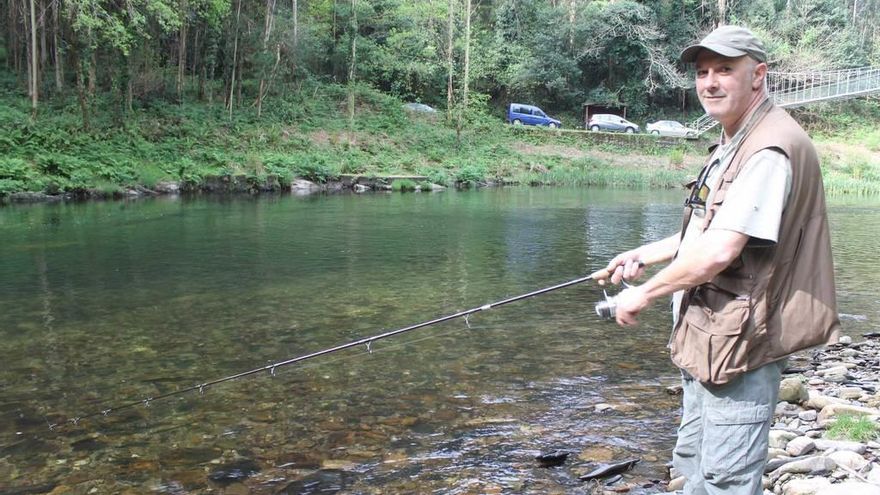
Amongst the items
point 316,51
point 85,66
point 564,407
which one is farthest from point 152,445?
point 316,51

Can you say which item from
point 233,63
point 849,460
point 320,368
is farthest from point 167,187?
point 849,460

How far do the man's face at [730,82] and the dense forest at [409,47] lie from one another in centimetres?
2358

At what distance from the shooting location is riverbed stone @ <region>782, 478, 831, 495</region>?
314 centimetres

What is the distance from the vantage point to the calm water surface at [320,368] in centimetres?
407

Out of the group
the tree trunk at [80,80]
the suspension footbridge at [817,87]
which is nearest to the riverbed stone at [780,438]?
the tree trunk at [80,80]

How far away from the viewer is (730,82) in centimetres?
227

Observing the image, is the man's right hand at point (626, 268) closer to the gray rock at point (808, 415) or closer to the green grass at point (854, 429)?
the green grass at point (854, 429)

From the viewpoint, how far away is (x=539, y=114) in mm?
42375

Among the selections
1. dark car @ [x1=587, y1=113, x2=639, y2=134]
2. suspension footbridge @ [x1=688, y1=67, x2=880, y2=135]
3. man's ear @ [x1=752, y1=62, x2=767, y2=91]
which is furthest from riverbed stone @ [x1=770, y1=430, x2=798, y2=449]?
dark car @ [x1=587, y1=113, x2=639, y2=134]

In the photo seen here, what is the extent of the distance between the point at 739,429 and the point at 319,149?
1179 inches

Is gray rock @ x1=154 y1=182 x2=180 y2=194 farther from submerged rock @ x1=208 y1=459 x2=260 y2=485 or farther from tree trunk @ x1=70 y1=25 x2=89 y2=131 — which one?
submerged rock @ x1=208 y1=459 x2=260 y2=485

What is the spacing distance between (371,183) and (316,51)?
1373cm

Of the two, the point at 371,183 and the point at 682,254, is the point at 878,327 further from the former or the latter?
the point at 371,183

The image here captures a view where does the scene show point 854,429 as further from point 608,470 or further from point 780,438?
point 608,470
